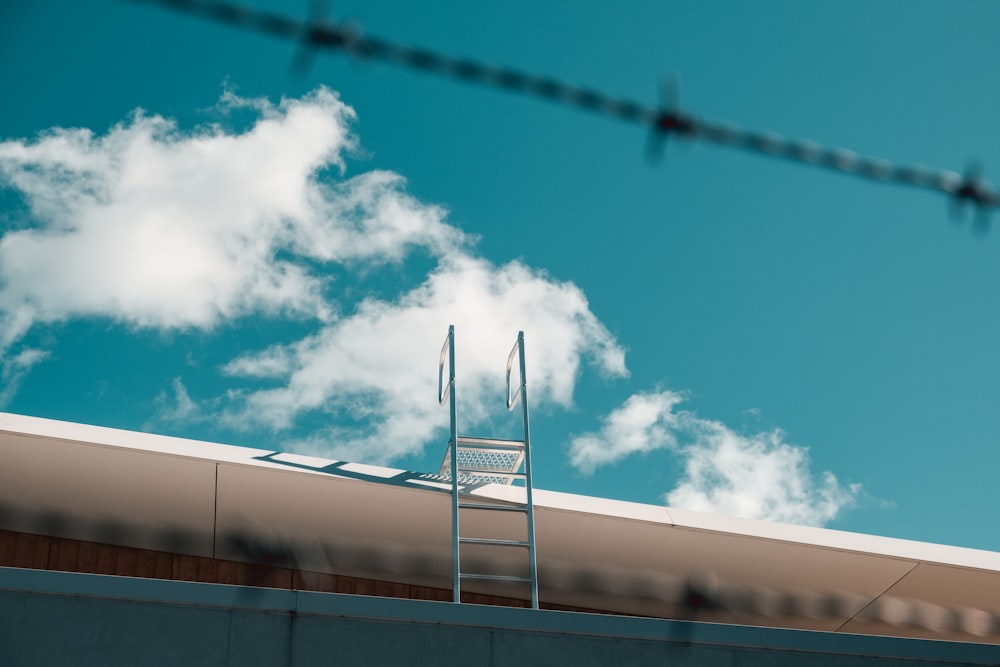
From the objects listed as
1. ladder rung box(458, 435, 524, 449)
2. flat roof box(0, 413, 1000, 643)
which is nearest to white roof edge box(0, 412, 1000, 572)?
flat roof box(0, 413, 1000, 643)

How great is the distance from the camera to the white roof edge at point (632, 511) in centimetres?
921

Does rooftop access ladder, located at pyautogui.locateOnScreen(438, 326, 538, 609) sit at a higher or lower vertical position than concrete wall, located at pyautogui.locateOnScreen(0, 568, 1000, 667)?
higher

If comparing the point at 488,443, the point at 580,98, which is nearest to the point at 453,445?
the point at 488,443

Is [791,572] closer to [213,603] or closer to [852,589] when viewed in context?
[852,589]

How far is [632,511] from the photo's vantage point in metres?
9.98

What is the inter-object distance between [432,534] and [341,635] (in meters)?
4.62

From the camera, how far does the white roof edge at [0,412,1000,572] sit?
921 centimetres

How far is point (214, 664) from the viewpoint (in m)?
5.60

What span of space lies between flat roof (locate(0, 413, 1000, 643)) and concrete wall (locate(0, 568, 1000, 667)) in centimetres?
354

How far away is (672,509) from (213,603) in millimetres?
5536

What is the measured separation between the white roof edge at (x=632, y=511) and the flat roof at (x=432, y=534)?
2cm

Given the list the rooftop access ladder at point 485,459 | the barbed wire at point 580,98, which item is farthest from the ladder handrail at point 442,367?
the barbed wire at point 580,98

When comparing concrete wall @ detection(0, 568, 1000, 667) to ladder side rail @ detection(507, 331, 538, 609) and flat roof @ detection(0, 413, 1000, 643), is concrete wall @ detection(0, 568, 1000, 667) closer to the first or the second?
ladder side rail @ detection(507, 331, 538, 609)

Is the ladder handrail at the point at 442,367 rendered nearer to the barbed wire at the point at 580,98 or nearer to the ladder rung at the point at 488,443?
the ladder rung at the point at 488,443
